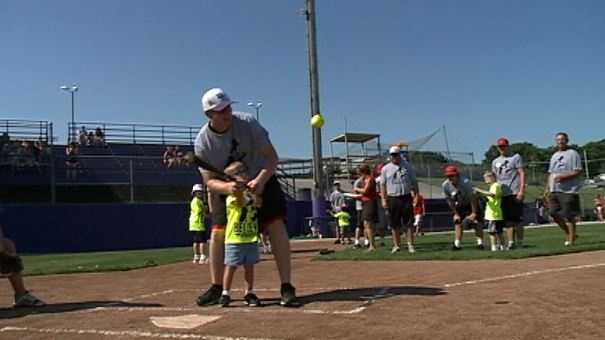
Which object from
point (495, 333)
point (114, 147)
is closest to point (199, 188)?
point (495, 333)

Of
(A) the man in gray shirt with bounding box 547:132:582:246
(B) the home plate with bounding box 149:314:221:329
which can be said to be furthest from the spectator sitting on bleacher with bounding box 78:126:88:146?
(B) the home plate with bounding box 149:314:221:329

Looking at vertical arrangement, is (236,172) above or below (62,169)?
below

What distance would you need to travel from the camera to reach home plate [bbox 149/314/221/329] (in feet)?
16.3

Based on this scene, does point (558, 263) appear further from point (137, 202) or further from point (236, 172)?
point (137, 202)

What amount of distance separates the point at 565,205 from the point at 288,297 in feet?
23.5

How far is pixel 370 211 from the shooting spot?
43.5 ft

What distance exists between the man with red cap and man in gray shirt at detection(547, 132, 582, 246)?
4.16 ft

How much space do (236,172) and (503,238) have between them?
22.4ft

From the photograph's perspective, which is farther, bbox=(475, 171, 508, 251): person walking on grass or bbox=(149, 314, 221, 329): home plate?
bbox=(475, 171, 508, 251): person walking on grass

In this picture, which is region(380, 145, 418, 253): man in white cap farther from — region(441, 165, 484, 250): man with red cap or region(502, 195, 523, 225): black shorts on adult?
region(502, 195, 523, 225): black shorts on adult

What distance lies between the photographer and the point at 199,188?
47.7ft

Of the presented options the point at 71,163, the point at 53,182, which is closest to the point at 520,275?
the point at 53,182

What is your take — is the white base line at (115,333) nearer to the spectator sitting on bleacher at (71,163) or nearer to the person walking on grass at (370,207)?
the person walking on grass at (370,207)

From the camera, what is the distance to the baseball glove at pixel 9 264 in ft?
22.4
